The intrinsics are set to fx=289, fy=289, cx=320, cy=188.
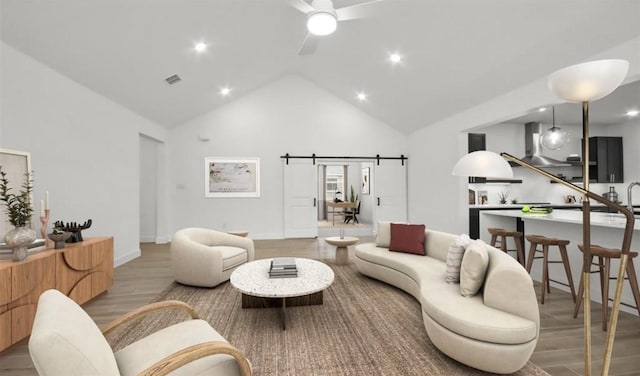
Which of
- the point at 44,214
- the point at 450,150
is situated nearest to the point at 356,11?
the point at 44,214

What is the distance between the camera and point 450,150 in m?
6.12

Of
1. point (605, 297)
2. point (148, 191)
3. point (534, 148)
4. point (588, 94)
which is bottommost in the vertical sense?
point (605, 297)

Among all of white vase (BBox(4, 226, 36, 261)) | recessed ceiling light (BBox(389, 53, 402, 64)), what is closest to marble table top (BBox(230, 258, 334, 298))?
white vase (BBox(4, 226, 36, 261))

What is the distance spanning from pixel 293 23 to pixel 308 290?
14.5 feet

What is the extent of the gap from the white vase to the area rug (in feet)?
3.59

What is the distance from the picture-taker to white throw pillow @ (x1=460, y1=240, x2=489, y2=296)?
237cm

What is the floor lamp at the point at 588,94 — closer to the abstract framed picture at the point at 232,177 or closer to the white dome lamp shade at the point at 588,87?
the white dome lamp shade at the point at 588,87

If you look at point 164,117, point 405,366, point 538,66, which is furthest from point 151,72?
point 538,66

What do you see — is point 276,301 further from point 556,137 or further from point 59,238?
point 556,137

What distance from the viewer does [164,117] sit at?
629 centimetres

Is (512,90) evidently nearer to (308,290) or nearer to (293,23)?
(293,23)

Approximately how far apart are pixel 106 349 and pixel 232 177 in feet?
20.7

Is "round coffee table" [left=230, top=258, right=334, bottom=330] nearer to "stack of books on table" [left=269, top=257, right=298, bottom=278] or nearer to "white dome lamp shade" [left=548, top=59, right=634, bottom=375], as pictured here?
"stack of books on table" [left=269, top=257, right=298, bottom=278]

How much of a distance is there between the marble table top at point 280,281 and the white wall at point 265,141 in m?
4.10
